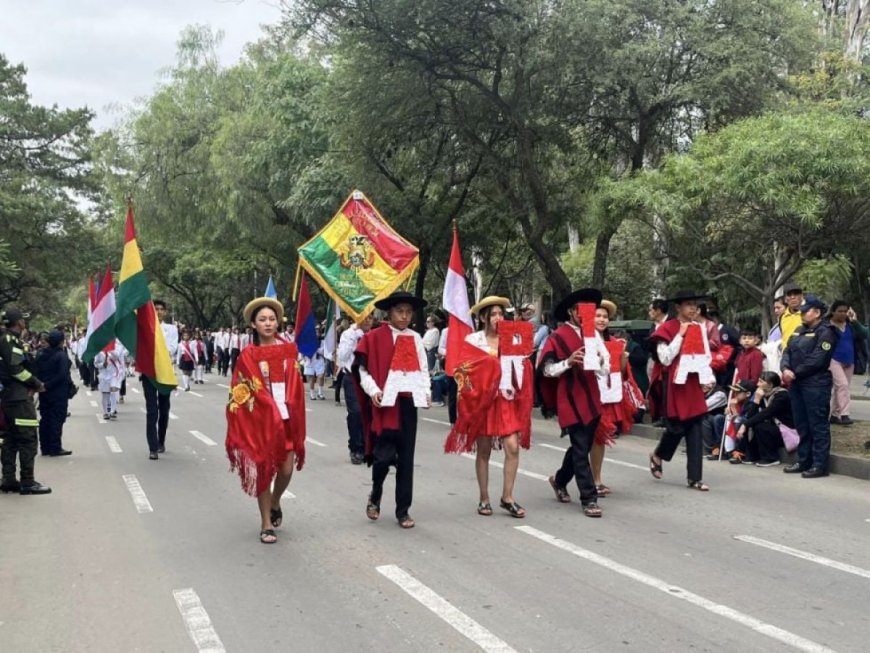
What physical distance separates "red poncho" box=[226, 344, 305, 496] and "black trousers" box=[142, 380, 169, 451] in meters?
5.14

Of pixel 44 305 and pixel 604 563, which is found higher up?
pixel 44 305

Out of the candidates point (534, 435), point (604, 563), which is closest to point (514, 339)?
point (604, 563)

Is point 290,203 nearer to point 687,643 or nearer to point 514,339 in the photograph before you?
point 514,339

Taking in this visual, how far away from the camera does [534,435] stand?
13484mm

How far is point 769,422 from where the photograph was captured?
10602 millimetres

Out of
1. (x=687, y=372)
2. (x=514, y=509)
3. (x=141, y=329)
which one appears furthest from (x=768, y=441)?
(x=141, y=329)

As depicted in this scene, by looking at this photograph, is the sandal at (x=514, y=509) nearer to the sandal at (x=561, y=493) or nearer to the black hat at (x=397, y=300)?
the sandal at (x=561, y=493)

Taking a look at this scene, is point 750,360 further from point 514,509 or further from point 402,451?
point 402,451

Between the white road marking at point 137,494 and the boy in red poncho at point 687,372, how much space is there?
5.18 metres

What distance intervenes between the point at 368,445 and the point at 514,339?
1538mm

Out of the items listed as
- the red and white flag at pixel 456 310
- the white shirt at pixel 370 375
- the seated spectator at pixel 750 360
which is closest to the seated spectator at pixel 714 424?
the seated spectator at pixel 750 360

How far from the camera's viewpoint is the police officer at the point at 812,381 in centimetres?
950

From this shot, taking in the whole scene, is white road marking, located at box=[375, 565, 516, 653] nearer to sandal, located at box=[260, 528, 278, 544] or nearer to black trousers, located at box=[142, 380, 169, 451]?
sandal, located at box=[260, 528, 278, 544]

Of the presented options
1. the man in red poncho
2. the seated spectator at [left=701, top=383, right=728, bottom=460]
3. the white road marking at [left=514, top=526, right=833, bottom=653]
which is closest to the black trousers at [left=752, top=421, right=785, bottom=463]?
the seated spectator at [left=701, top=383, right=728, bottom=460]
